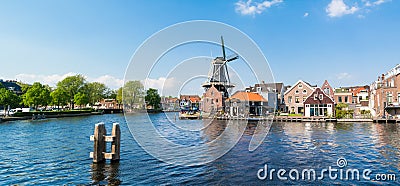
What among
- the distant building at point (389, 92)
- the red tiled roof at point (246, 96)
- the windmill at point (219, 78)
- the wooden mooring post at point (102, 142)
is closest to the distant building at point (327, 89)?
the distant building at point (389, 92)

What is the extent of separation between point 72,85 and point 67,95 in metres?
15.0

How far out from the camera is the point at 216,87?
205 feet

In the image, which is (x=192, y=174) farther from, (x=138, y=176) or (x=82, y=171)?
(x=82, y=171)

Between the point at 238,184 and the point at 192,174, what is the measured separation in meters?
2.42

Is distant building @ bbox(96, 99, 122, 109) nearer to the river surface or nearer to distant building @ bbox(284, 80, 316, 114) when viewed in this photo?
distant building @ bbox(284, 80, 316, 114)

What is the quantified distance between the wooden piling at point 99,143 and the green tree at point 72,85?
86.4 m

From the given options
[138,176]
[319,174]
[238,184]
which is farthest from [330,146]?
[138,176]

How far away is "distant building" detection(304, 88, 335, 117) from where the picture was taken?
164 ft

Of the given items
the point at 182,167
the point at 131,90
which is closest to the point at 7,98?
the point at 131,90

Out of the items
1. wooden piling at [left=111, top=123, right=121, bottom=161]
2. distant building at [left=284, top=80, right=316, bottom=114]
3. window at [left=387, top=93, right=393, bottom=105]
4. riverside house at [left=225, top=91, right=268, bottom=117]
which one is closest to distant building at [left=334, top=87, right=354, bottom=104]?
distant building at [left=284, top=80, right=316, bottom=114]

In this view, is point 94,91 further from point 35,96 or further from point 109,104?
point 35,96

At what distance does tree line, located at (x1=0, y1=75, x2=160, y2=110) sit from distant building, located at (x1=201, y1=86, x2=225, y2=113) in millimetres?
14382

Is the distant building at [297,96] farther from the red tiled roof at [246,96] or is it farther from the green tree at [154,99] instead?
the green tree at [154,99]

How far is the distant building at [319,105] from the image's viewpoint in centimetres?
5010
